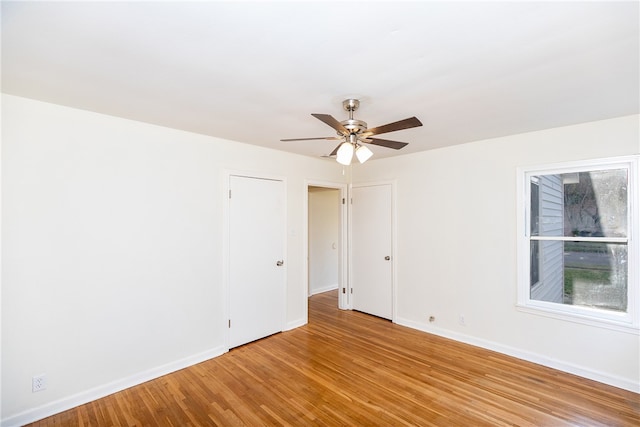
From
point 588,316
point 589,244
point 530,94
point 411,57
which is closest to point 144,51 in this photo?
point 411,57

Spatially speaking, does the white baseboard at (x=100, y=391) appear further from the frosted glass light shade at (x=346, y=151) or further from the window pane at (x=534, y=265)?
the window pane at (x=534, y=265)

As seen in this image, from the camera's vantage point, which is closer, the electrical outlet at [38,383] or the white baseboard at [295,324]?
the electrical outlet at [38,383]

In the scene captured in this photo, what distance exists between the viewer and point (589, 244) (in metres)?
A: 2.88

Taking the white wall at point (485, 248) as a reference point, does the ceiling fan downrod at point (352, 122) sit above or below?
above

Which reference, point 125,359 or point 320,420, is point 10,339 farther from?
point 320,420

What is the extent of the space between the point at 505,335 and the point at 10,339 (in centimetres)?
454

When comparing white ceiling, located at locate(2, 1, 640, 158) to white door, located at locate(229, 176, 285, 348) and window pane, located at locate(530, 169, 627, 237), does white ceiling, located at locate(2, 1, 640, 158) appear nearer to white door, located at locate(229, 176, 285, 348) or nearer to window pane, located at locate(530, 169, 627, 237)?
window pane, located at locate(530, 169, 627, 237)

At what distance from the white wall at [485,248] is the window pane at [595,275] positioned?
27 centimetres

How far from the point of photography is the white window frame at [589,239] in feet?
8.58

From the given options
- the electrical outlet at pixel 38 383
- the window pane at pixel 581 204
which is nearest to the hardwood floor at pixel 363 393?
the electrical outlet at pixel 38 383

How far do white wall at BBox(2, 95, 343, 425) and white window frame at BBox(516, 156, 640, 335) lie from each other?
331cm

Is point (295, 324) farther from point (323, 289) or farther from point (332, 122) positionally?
point (332, 122)

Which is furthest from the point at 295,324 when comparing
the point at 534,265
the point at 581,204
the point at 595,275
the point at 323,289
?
the point at 581,204

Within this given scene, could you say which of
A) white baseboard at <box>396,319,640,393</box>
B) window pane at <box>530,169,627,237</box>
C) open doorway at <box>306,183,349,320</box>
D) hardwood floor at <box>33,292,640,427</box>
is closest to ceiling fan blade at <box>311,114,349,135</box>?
hardwood floor at <box>33,292,640,427</box>
